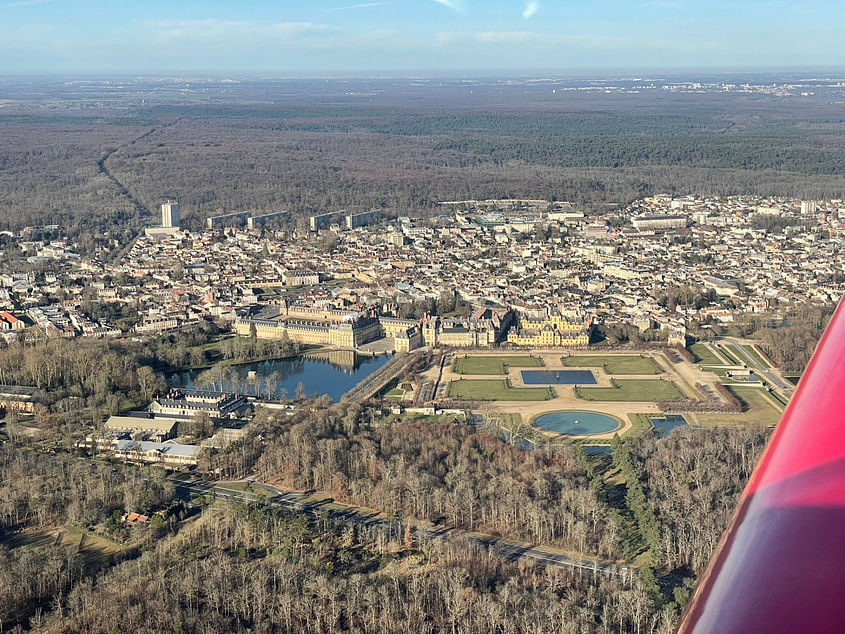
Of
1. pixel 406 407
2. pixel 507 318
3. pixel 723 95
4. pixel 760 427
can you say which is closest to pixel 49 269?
pixel 507 318

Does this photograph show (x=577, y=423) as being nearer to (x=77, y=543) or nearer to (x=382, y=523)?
(x=382, y=523)

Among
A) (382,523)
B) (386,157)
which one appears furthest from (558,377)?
(386,157)

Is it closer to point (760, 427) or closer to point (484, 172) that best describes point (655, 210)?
point (484, 172)

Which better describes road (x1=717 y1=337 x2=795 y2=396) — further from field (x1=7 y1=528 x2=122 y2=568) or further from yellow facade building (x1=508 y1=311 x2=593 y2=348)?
field (x1=7 y1=528 x2=122 y2=568)

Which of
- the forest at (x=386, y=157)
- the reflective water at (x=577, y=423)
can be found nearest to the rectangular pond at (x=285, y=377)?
the reflective water at (x=577, y=423)

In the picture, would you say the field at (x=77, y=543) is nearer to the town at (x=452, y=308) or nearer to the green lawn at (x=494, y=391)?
the town at (x=452, y=308)

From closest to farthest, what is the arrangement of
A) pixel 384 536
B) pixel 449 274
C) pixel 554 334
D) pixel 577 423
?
pixel 384 536 < pixel 577 423 < pixel 554 334 < pixel 449 274
